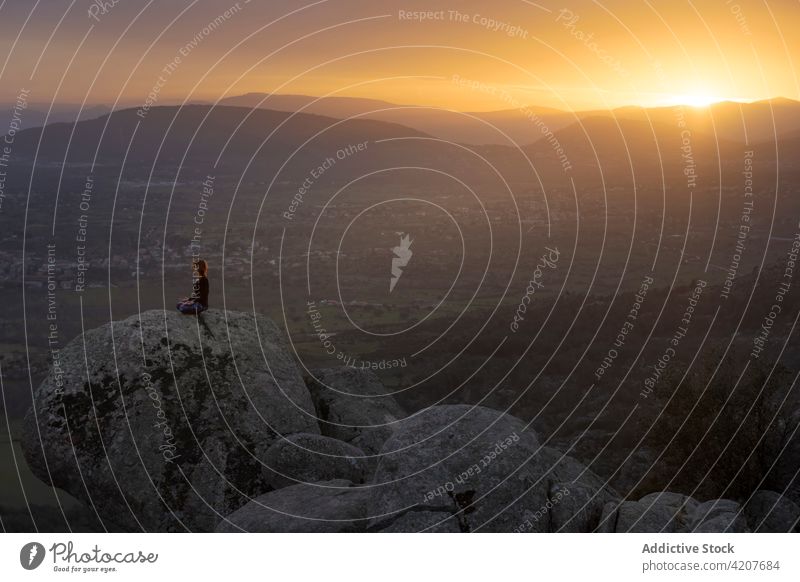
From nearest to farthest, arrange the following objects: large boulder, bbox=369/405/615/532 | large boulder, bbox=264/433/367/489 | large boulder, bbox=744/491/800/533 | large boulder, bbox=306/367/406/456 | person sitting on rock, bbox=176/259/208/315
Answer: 1. large boulder, bbox=369/405/615/532
2. large boulder, bbox=744/491/800/533
3. large boulder, bbox=264/433/367/489
4. person sitting on rock, bbox=176/259/208/315
5. large boulder, bbox=306/367/406/456

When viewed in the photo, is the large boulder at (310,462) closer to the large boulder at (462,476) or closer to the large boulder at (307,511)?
the large boulder at (307,511)

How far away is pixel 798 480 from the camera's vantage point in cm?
2309

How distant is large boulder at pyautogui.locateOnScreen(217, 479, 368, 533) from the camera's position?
1764 cm

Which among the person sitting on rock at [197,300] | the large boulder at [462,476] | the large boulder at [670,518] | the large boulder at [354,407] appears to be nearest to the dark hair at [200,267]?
the person sitting on rock at [197,300]

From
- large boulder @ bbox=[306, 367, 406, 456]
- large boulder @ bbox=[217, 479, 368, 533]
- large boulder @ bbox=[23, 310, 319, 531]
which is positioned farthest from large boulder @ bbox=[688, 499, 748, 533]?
large boulder @ bbox=[23, 310, 319, 531]

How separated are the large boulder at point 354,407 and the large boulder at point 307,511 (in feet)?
18.7

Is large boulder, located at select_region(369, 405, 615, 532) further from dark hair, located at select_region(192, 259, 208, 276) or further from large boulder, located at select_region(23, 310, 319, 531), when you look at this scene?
dark hair, located at select_region(192, 259, 208, 276)

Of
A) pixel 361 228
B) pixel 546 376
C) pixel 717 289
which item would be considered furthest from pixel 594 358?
pixel 361 228

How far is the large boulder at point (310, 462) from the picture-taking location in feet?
73.4

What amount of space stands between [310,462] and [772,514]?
12.8m

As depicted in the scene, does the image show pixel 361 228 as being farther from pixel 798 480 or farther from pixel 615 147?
pixel 798 480

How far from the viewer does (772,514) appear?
19.8m

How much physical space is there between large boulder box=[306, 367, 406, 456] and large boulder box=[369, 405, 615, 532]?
297 inches
